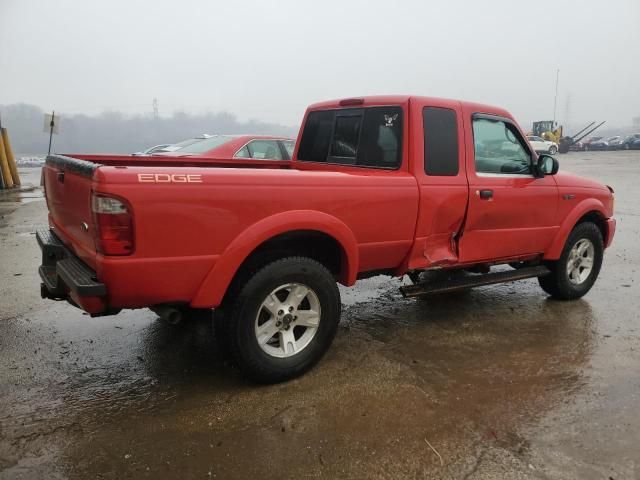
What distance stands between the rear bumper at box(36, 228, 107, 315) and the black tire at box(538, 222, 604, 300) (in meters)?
4.22

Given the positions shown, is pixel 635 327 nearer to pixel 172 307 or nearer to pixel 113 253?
pixel 172 307

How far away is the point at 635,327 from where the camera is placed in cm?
445

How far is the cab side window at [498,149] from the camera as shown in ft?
13.9

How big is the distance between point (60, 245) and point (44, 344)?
967 millimetres

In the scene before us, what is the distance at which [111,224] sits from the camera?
8.66ft

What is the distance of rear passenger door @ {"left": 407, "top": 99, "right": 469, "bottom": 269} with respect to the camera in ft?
12.5

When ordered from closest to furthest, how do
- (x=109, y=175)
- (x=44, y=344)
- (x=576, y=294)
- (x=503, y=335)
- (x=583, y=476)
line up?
(x=583, y=476) → (x=109, y=175) → (x=44, y=344) → (x=503, y=335) → (x=576, y=294)

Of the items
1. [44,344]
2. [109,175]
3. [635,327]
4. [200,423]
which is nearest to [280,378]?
[200,423]

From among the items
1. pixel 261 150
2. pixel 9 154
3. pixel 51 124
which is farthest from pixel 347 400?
pixel 9 154

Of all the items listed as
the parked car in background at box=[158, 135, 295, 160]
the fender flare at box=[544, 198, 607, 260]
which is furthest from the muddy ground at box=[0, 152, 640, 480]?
the parked car in background at box=[158, 135, 295, 160]

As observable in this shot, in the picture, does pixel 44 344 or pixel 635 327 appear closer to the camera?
pixel 44 344

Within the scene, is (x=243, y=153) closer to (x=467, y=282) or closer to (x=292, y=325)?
(x=467, y=282)

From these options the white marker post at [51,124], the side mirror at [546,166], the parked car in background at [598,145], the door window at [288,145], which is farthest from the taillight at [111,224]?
the parked car in background at [598,145]

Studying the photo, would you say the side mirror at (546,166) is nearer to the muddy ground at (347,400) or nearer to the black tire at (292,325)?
the muddy ground at (347,400)
